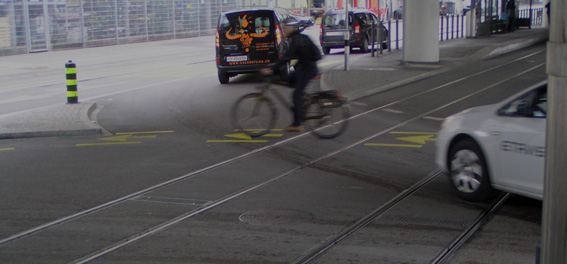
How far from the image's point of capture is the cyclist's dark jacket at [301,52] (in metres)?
11.2

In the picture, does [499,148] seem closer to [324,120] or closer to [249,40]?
[324,120]

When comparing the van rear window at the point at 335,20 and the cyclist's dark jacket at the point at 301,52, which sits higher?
the van rear window at the point at 335,20

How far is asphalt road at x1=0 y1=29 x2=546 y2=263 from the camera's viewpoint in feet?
20.3

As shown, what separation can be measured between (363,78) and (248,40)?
3.25m

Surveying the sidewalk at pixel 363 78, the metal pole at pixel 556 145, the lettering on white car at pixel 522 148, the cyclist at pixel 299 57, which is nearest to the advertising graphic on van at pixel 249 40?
the sidewalk at pixel 363 78

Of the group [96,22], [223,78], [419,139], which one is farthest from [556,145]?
[96,22]

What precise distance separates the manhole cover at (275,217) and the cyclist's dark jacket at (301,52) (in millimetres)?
4296

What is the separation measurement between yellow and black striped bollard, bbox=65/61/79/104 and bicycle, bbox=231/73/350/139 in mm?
5160

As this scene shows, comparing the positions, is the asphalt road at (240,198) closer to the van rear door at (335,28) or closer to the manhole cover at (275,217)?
the manhole cover at (275,217)

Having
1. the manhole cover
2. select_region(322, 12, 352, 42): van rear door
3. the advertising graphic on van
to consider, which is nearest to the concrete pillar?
select_region(322, 12, 352, 42): van rear door

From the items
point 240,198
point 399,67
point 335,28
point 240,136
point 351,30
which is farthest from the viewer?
point 335,28

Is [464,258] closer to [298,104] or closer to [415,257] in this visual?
[415,257]

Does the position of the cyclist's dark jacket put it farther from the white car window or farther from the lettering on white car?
the lettering on white car

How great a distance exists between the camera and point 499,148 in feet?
23.9
